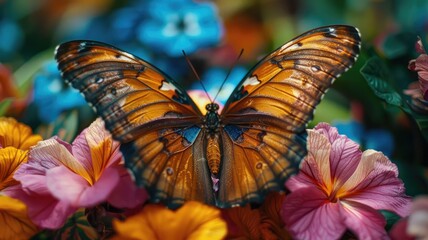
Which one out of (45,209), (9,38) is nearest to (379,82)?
(45,209)

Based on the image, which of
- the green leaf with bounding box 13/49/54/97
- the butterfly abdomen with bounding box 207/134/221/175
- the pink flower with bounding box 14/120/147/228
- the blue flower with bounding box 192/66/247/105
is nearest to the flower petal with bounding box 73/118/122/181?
the pink flower with bounding box 14/120/147/228

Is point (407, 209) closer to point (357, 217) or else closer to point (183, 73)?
point (357, 217)

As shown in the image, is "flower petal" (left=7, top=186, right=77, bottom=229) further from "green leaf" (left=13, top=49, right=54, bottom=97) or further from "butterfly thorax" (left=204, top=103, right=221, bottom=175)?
"green leaf" (left=13, top=49, right=54, bottom=97)

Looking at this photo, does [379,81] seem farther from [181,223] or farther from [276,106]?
[181,223]

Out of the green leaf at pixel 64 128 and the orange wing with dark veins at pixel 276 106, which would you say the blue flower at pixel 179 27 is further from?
the orange wing with dark veins at pixel 276 106

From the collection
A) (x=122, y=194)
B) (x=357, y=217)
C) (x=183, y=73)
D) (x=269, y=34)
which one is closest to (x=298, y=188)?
(x=357, y=217)

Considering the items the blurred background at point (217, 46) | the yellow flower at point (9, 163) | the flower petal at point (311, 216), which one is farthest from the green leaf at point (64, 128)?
the flower petal at point (311, 216)
